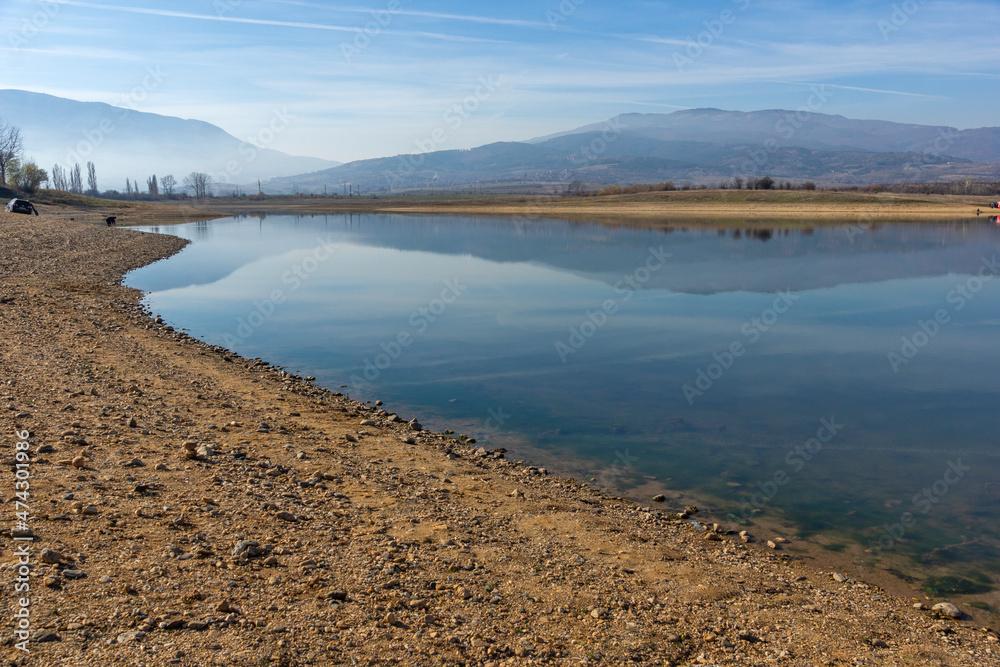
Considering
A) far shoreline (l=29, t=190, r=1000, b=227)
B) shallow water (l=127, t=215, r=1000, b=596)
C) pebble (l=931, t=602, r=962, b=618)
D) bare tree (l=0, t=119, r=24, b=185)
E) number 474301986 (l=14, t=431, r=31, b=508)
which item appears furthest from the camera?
bare tree (l=0, t=119, r=24, b=185)

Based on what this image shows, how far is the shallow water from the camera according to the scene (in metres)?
7.88

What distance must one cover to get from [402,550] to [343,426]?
13.0 ft

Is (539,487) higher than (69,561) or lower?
lower

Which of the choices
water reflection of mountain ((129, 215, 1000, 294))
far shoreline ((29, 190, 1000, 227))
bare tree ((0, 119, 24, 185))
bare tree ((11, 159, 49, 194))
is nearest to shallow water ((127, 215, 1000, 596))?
water reflection of mountain ((129, 215, 1000, 294))

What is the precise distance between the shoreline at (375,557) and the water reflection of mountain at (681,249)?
16418 mm

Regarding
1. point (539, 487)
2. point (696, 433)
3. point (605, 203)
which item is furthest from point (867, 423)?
point (605, 203)

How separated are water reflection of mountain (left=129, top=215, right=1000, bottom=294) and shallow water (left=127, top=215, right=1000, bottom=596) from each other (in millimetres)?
336

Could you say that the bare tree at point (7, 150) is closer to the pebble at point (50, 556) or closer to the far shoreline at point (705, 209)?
the far shoreline at point (705, 209)

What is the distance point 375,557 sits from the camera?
5.04 m

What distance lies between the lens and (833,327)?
55.0ft

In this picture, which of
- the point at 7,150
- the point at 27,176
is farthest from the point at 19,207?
the point at 7,150

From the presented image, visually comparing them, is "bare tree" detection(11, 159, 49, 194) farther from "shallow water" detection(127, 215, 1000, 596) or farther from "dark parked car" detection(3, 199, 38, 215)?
"shallow water" detection(127, 215, 1000, 596)

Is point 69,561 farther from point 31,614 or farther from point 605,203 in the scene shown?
point 605,203

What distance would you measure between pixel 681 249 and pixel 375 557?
3273cm
